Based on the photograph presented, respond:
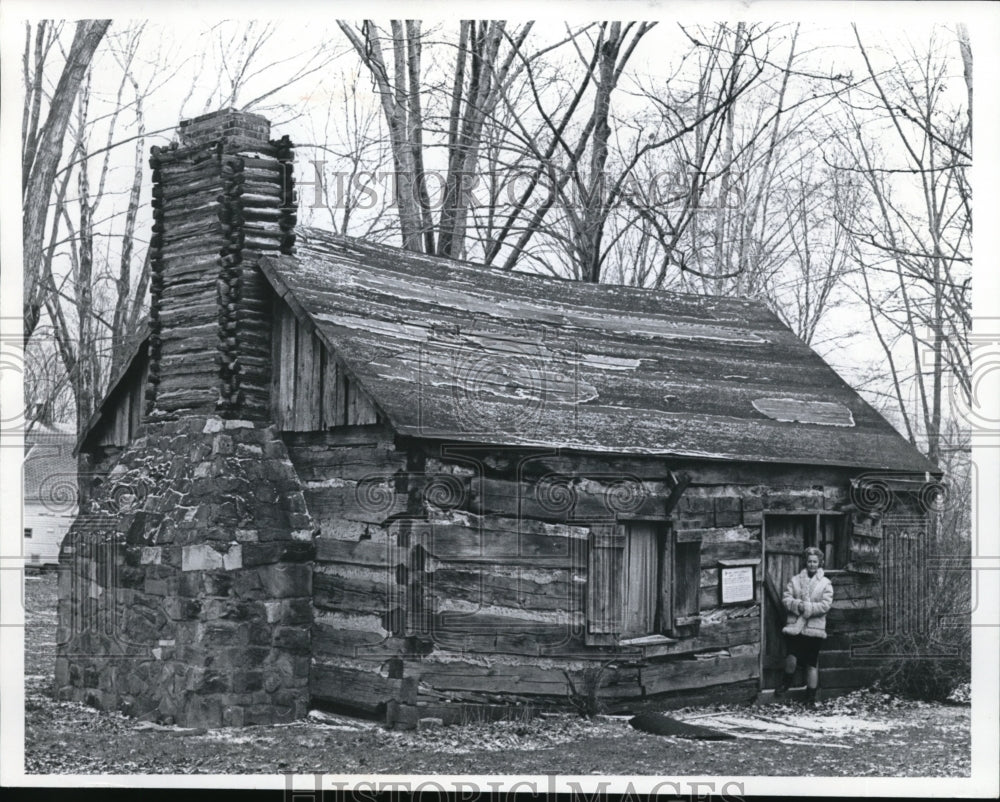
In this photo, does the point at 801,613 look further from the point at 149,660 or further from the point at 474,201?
the point at 474,201

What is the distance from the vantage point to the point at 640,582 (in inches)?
508

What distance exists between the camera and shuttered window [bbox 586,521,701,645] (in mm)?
12383

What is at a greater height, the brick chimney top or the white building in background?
the brick chimney top

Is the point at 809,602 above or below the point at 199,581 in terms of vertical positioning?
below

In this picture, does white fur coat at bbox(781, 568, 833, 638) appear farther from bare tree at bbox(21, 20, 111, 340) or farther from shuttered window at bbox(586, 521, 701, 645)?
bare tree at bbox(21, 20, 111, 340)

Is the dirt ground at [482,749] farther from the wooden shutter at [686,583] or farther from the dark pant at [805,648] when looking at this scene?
the dark pant at [805,648]

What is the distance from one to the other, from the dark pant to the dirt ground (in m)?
1.25

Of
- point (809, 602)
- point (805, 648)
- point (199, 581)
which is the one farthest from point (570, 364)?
point (199, 581)

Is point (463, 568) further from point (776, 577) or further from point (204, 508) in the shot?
point (776, 577)

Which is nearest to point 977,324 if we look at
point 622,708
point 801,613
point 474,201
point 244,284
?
point 801,613

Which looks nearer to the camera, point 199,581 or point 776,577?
point 199,581

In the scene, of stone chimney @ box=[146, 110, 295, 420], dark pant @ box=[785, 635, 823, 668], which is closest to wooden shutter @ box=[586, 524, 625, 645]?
dark pant @ box=[785, 635, 823, 668]

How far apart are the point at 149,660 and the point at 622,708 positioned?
475 cm

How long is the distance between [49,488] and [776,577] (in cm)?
922
